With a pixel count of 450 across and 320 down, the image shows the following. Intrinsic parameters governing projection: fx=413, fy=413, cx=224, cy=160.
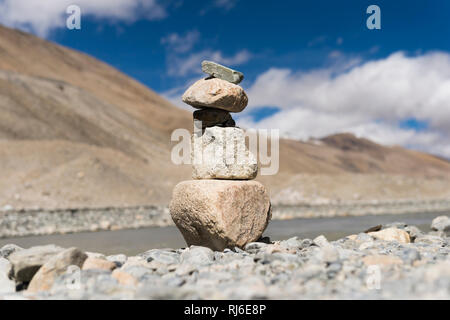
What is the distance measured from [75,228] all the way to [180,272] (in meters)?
16.3

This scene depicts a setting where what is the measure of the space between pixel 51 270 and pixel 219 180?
3268 millimetres

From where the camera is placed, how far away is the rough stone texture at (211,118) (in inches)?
327

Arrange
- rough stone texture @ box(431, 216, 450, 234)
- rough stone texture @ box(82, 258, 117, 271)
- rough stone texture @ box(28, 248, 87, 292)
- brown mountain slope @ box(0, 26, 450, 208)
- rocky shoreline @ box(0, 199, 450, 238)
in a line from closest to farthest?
rough stone texture @ box(28, 248, 87, 292)
rough stone texture @ box(82, 258, 117, 271)
rough stone texture @ box(431, 216, 450, 234)
rocky shoreline @ box(0, 199, 450, 238)
brown mountain slope @ box(0, 26, 450, 208)

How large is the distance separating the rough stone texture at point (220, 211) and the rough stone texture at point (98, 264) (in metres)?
1.94

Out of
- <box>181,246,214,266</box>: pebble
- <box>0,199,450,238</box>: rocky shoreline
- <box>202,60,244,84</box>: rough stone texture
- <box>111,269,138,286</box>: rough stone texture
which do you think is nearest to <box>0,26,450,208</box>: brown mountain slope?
<box>0,199,450,238</box>: rocky shoreline

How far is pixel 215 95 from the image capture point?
7.95 metres

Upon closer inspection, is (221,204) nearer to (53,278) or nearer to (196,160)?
(196,160)

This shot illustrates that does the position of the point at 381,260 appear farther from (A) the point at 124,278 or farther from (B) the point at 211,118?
(B) the point at 211,118

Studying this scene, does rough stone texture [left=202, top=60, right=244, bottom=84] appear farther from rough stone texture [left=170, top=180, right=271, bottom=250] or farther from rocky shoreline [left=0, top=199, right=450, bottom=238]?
rocky shoreline [left=0, top=199, right=450, bottom=238]

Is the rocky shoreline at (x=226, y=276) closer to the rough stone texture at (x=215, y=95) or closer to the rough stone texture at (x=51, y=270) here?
the rough stone texture at (x=51, y=270)

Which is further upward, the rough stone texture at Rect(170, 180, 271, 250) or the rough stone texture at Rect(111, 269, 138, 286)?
the rough stone texture at Rect(170, 180, 271, 250)

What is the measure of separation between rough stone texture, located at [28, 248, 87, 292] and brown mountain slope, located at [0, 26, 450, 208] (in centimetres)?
1899

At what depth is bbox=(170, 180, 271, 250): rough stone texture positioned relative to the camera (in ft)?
23.9
